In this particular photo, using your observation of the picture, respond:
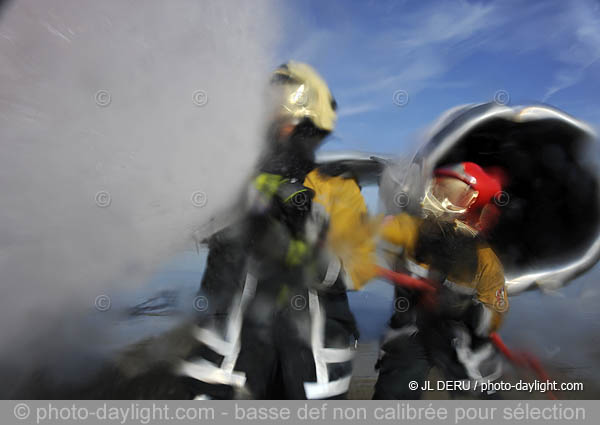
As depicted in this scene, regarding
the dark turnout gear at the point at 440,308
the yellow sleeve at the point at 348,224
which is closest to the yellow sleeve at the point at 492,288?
the dark turnout gear at the point at 440,308

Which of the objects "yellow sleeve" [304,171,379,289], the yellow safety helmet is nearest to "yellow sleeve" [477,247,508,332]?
"yellow sleeve" [304,171,379,289]

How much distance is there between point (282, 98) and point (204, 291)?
0.53 metres

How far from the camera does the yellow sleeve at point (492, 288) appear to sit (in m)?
1.42

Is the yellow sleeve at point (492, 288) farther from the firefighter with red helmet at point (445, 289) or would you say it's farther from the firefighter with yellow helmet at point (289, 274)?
the firefighter with yellow helmet at point (289, 274)

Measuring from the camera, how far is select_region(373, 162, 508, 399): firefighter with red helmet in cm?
138

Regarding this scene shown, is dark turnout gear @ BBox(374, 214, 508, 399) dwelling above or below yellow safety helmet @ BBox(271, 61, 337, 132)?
below

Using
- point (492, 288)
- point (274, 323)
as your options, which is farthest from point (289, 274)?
point (492, 288)

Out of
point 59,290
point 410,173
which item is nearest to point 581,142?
point 410,173

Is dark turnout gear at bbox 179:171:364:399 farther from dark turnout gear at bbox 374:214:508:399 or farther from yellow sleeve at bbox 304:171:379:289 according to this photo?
dark turnout gear at bbox 374:214:508:399

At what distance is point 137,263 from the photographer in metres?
1.43

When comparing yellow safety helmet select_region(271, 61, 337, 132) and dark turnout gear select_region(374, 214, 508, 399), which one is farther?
dark turnout gear select_region(374, 214, 508, 399)

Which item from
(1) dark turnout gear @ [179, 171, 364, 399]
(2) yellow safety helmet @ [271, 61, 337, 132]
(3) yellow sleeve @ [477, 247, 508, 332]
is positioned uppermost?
(2) yellow safety helmet @ [271, 61, 337, 132]

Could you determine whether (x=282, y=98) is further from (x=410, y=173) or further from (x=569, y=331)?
(x=569, y=331)

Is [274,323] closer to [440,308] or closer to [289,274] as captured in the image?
[289,274]
